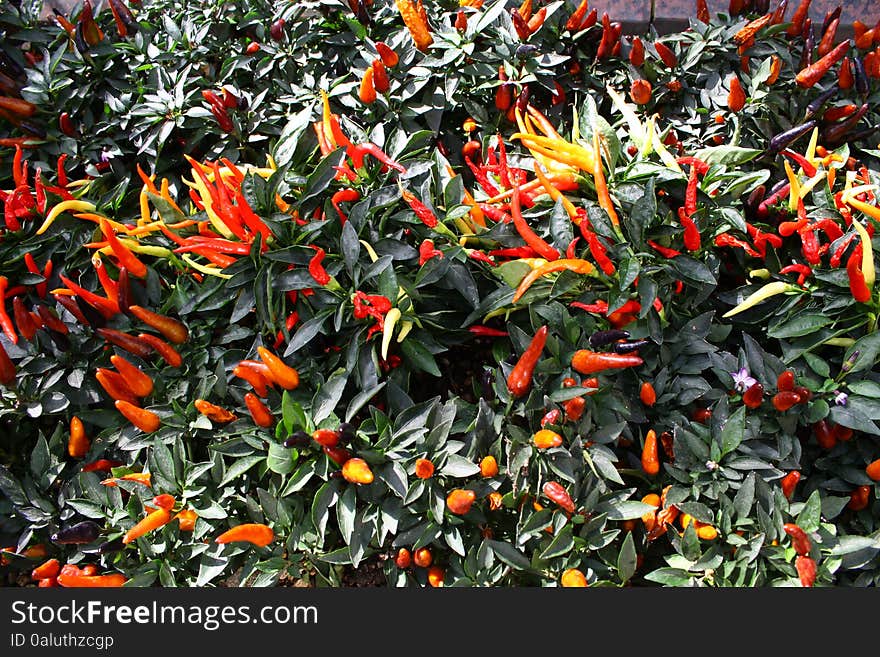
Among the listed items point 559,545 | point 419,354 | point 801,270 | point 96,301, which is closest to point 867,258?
point 801,270

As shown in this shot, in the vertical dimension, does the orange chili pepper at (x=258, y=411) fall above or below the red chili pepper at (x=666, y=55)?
below

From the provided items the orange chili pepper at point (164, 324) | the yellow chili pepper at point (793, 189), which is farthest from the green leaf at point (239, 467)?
the yellow chili pepper at point (793, 189)

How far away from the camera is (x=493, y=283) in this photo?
6.98ft

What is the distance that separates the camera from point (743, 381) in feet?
6.33

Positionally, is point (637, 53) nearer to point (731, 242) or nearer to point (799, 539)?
point (731, 242)

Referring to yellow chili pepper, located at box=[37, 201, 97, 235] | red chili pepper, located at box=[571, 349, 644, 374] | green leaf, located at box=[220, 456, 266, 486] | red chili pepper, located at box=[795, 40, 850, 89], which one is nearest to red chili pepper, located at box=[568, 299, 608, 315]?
red chili pepper, located at box=[571, 349, 644, 374]

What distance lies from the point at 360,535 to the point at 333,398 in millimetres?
346

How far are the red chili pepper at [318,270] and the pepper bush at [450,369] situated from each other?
0.13ft

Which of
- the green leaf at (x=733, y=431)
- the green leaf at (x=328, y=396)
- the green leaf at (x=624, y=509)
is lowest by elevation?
the green leaf at (x=624, y=509)

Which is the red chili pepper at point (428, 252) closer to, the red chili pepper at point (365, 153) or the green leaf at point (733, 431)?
the red chili pepper at point (365, 153)

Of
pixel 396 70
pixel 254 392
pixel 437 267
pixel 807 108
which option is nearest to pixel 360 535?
pixel 254 392

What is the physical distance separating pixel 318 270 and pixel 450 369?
2.03ft

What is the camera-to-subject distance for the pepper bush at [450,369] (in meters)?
1.82

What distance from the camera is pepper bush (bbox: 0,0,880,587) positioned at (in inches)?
71.7
